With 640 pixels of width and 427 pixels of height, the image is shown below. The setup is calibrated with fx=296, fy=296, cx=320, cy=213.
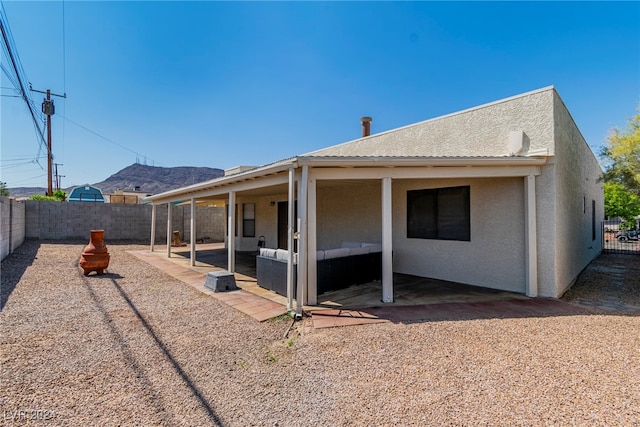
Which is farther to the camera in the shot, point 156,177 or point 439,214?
point 156,177

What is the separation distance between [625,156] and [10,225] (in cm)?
2123

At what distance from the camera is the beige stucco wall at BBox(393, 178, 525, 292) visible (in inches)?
259

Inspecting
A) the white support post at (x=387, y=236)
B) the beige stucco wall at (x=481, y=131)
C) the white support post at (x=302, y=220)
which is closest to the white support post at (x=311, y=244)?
the white support post at (x=302, y=220)

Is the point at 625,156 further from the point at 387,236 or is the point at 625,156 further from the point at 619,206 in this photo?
the point at 619,206

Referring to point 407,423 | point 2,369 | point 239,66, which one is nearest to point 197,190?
point 239,66

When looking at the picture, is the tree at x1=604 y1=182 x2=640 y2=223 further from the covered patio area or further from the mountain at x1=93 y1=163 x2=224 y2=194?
the mountain at x1=93 y1=163 x2=224 y2=194

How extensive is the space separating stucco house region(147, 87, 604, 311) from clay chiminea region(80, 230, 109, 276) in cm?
314

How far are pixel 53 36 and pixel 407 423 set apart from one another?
1516 centimetres

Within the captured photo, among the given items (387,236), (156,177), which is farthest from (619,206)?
(156,177)

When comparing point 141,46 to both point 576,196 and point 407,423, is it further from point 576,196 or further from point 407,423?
point 576,196

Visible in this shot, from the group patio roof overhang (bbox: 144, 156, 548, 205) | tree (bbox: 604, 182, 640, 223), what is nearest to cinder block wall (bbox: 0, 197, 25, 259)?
patio roof overhang (bbox: 144, 156, 548, 205)

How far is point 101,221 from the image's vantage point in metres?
17.2

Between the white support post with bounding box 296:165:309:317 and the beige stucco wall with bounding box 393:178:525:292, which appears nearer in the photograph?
the white support post with bounding box 296:165:309:317

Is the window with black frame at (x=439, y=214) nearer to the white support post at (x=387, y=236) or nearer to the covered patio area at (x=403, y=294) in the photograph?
the covered patio area at (x=403, y=294)
